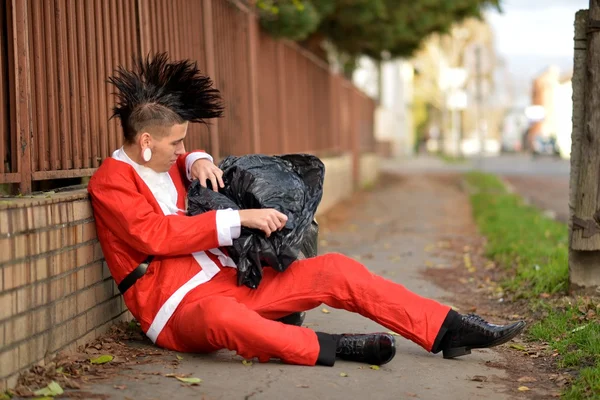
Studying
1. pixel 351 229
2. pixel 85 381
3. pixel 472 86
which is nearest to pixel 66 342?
pixel 85 381

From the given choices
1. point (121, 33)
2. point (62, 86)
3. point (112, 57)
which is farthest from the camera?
point (121, 33)

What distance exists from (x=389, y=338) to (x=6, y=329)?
1886mm

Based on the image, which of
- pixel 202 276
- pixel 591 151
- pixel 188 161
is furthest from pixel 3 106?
pixel 591 151

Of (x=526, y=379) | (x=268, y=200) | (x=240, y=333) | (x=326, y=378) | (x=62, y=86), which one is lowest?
(x=526, y=379)

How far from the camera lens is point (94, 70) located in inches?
229

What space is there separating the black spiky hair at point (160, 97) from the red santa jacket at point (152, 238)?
204 mm

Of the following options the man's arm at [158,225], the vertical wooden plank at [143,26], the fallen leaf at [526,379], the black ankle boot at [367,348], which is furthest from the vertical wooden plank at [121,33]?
the fallen leaf at [526,379]

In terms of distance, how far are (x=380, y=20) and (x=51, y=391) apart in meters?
15.5

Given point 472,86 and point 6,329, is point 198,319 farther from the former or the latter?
point 472,86

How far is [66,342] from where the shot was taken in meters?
4.78

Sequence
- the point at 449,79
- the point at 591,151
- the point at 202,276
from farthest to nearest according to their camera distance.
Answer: the point at 449,79 < the point at 591,151 < the point at 202,276

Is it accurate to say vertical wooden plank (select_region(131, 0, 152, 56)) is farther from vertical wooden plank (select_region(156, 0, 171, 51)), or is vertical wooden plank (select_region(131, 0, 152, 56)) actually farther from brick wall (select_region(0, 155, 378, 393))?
brick wall (select_region(0, 155, 378, 393))

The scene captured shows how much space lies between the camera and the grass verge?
209 inches

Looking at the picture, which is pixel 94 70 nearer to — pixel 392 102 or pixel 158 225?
pixel 158 225
